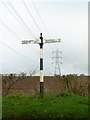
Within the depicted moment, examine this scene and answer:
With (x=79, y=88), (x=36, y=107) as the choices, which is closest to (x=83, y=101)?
(x=36, y=107)

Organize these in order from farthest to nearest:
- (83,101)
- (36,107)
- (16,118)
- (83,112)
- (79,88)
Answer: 1. (79,88)
2. (83,101)
3. (36,107)
4. (83,112)
5. (16,118)

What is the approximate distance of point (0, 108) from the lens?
14.9 m

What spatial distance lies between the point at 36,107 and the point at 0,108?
1.49 metres

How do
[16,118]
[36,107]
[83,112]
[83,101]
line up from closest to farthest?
[16,118], [83,112], [36,107], [83,101]

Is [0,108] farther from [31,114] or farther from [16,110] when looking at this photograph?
[31,114]

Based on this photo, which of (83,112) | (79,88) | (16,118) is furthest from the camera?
(79,88)

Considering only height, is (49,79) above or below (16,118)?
above

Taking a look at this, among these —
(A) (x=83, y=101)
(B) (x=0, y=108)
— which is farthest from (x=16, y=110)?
(A) (x=83, y=101)

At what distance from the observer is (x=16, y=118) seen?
1299cm

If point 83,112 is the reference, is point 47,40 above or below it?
above

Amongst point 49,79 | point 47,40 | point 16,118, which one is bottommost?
point 16,118

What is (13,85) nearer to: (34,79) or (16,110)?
(34,79)

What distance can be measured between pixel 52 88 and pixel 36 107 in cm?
1077

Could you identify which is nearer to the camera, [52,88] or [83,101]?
[83,101]
